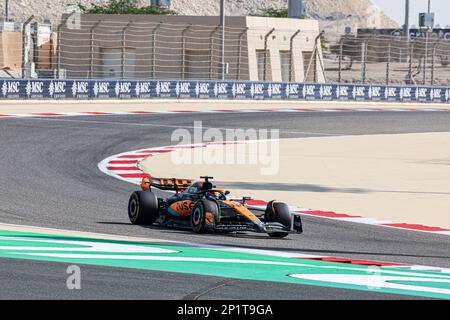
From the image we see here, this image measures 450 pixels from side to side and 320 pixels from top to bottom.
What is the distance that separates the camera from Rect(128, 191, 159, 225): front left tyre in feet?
41.0

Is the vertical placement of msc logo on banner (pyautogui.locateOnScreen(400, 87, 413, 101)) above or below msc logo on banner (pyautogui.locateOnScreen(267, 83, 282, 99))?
below

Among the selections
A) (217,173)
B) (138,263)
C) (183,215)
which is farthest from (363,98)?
(138,263)

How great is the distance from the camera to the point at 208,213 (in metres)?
11.8

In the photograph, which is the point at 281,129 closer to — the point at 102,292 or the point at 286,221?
the point at 286,221

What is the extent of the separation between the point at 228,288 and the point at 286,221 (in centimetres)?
372

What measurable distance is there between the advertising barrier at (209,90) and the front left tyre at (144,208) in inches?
772

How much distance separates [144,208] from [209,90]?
25865 mm

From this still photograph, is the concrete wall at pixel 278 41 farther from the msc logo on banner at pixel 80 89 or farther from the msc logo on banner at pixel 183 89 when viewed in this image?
the msc logo on banner at pixel 80 89

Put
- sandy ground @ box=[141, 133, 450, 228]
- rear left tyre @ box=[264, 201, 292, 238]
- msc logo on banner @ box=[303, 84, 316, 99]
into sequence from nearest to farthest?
1. rear left tyre @ box=[264, 201, 292, 238]
2. sandy ground @ box=[141, 133, 450, 228]
3. msc logo on banner @ box=[303, 84, 316, 99]

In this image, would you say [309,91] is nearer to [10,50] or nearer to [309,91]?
[309,91]

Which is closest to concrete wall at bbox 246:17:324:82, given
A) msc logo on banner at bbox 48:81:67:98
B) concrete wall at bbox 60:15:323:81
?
concrete wall at bbox 60:15:323:81

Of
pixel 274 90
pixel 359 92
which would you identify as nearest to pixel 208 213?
pixel 274 90

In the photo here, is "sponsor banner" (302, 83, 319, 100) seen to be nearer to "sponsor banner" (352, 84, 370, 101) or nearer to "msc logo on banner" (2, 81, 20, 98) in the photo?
"sponsor banner" (352, 84, 370, 101)

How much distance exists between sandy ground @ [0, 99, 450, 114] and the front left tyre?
1706cm
